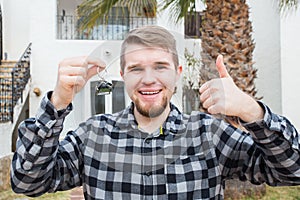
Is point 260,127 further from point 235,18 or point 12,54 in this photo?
point 12,54

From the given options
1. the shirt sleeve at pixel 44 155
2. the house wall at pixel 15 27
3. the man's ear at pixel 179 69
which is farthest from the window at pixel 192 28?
the house wall at pixel 15 27

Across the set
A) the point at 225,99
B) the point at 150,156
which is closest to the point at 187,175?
the point at 150,156

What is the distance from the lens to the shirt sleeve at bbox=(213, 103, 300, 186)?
857 mm

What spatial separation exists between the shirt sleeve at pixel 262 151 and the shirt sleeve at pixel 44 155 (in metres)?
0.35

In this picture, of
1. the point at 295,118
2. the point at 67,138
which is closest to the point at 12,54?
the point at 295,118

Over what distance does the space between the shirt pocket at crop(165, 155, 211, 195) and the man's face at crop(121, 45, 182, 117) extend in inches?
7.0

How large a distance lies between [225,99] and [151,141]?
0.20 m

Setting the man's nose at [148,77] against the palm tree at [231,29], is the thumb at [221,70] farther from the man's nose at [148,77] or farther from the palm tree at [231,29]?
the palm tree at [231,29]

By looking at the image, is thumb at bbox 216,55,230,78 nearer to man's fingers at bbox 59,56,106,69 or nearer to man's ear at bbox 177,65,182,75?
man's ear at bbox 177,65,182,75

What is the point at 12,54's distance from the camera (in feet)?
27.0

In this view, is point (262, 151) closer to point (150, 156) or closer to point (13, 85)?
point (150, 156)

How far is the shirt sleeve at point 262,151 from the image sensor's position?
0.86 m

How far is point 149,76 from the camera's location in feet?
2.51

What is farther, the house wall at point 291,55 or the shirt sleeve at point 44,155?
the house wall at point 291,55
